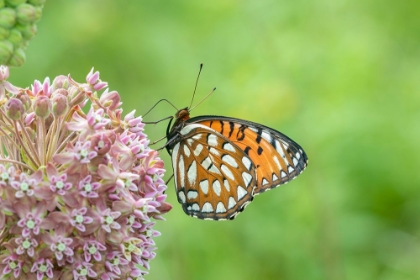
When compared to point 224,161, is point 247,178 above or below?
below

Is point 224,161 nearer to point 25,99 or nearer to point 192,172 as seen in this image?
point 192,172

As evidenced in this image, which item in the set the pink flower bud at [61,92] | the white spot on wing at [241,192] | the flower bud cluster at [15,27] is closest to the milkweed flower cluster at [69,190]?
the pink flower bud at [61,92]

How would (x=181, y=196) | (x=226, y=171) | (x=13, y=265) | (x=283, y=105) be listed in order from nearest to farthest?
(x=13, y=265), (x=181, y=196), (x=226, y=171), (x=283, y=105)

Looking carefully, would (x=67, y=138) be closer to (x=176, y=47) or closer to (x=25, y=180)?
(x=25, y=180)

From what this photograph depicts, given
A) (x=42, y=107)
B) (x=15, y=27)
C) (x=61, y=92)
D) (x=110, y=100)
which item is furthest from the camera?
(x=110, y=100)

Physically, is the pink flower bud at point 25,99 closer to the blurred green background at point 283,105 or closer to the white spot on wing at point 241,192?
the white spot on wing at point 241,192

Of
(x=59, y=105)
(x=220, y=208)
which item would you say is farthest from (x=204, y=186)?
(x=59, y=105)
